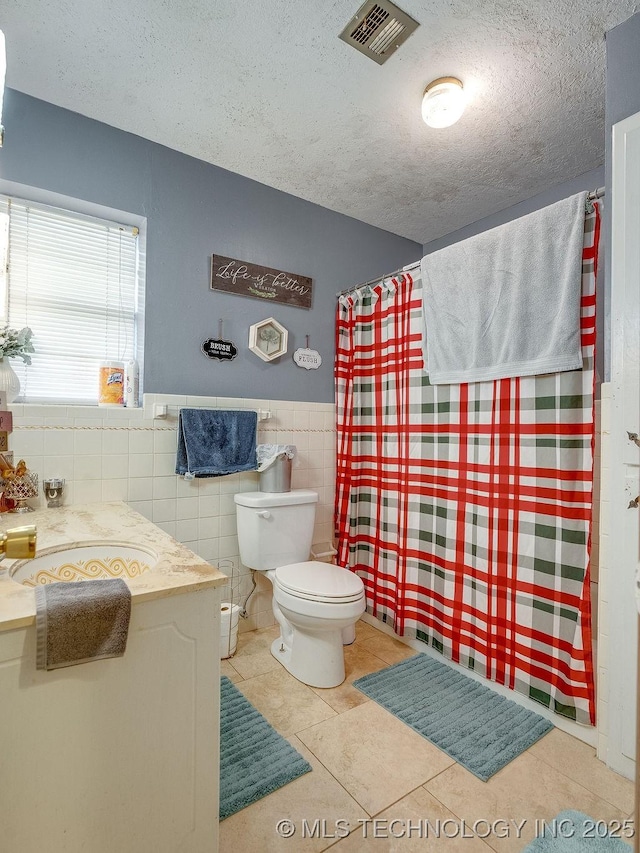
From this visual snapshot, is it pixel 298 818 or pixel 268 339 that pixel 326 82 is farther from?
pixel 298 818

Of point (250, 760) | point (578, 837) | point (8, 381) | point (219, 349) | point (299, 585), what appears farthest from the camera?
point (219, 349)

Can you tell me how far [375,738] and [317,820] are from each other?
0.38 metres

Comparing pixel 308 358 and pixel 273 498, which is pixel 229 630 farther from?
pixel 308 358

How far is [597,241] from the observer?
4.99 ft

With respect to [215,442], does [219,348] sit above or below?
above

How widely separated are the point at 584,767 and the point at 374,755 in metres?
0.68

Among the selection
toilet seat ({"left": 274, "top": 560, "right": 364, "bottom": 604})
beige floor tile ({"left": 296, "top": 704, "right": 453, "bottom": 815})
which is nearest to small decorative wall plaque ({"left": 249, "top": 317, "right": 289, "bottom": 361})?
Result: toilet seat ({"left": 274, "top": 560, "right": 364, "bottom": 604})

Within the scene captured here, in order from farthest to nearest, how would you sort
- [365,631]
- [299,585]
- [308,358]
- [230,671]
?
[308,358], [365,631], [230,671], [299,585]

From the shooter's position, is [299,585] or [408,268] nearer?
[299,585]

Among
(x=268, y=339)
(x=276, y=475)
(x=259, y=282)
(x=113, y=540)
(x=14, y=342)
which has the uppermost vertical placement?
(x=259, y=282)

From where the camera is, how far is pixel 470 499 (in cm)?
191

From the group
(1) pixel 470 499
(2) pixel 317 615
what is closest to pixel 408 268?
(1) pixel 470 499

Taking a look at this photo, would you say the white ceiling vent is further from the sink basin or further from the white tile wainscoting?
the sink basin

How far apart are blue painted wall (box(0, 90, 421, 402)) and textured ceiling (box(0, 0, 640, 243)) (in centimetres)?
9
